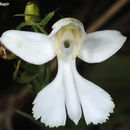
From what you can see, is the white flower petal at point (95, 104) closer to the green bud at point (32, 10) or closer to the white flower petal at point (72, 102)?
the white flower petal at point (72, 102)

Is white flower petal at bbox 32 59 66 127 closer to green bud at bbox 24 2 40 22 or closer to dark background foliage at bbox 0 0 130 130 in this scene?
green bud at bbox 24 2 40 22

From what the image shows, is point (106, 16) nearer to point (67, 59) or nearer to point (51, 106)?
point (67, 59)

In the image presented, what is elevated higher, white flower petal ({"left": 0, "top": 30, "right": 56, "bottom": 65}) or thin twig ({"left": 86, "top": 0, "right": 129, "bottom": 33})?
white flower petal ({"left": 0, "top": 30, "right": 56, "bottom": 65})

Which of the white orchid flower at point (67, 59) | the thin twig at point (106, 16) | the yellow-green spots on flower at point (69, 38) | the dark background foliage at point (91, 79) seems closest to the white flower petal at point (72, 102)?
the white orchid flower at point (67, 59)

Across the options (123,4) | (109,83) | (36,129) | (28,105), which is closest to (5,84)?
(28,105)

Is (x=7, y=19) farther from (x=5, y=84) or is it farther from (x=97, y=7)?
(x=97, y=7)

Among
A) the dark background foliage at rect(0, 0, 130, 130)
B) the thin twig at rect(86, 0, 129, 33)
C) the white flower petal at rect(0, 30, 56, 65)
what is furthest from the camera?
the thin twig at rect(86, 0, 129, 33)

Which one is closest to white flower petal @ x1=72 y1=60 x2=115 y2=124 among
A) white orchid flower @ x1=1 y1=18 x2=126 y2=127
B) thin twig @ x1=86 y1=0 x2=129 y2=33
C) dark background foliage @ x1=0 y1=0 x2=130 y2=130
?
white orchid flower @ x1=1 y1=18 x2=126 y2=127

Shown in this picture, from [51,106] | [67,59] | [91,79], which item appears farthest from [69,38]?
[91,79]
